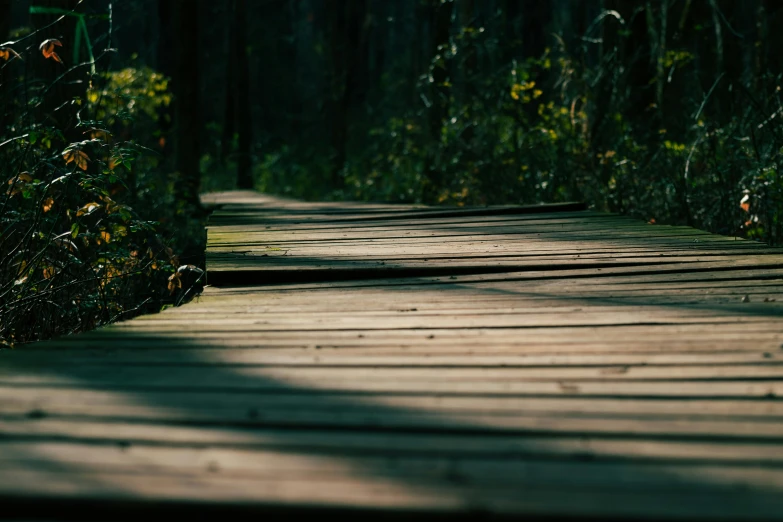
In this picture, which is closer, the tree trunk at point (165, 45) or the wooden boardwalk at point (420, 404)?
the wooden boardwalk at point (420, 404)

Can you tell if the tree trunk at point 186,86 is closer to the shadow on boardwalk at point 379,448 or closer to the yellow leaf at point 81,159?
the yellow leaf at point 81,159

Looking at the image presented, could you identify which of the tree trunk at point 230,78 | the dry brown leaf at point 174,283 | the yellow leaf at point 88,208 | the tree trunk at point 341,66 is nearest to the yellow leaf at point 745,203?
the dry brown leaf at point 174,283

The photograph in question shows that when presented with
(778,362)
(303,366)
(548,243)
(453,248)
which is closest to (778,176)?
(548,243)

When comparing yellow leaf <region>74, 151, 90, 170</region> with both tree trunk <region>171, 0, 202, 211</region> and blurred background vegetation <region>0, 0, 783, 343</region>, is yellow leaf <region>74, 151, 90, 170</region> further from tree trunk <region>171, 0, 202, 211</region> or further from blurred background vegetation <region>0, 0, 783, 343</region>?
tree trunk <region>171, 0, 202, 211</region>

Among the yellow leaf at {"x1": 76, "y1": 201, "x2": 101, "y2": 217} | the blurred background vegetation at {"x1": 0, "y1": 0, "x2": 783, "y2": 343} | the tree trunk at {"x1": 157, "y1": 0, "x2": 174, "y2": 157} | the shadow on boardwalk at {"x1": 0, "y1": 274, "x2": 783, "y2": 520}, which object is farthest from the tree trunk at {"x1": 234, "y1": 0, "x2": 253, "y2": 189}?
the shadow on boardwalk at {"x1": 0, "y1": 274, "x2": 783, "y2": 520}

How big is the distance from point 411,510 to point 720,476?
0.48 meters

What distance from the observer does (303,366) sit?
2143mm

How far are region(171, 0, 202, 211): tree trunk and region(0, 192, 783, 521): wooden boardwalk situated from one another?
26.8 ft

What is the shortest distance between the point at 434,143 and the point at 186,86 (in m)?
3.29

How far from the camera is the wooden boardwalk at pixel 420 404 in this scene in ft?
4.41

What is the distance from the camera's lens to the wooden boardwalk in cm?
134

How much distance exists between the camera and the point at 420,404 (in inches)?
70.9

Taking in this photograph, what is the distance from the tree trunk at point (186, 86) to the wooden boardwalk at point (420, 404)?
8.18 metres

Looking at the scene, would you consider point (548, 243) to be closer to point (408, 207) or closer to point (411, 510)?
point (408, 207)
